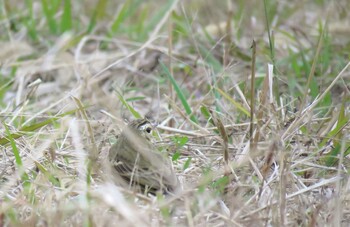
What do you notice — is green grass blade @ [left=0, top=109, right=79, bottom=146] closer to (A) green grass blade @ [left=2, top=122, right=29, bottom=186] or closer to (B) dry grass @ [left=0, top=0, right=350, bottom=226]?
(B) dry grass @ [left=0, top=0, right=350, bottom=226]

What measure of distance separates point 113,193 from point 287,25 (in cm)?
328

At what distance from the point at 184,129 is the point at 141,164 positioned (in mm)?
941

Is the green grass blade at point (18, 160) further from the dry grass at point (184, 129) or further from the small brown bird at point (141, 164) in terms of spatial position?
the small brown bird at point (141, 164)

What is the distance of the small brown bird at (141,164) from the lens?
294 centimetres

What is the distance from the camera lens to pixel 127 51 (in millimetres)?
5328

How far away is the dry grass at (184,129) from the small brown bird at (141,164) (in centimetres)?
7

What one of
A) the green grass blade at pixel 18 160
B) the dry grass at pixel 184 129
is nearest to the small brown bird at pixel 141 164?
the dry grass at pixel 184 129

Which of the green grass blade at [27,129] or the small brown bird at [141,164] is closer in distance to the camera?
the small brown bird at [141,164]

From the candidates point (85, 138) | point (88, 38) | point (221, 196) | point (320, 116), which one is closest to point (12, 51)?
point (88, 38)

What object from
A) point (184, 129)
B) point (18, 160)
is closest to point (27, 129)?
point (18, 160)

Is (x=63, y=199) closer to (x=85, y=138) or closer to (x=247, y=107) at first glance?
(x=85, y=138)

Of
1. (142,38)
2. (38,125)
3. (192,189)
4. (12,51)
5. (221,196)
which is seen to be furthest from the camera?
(142,38)

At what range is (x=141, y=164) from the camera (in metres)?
3.09

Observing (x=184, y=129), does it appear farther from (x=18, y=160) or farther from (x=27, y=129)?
(x=18, y=160)
